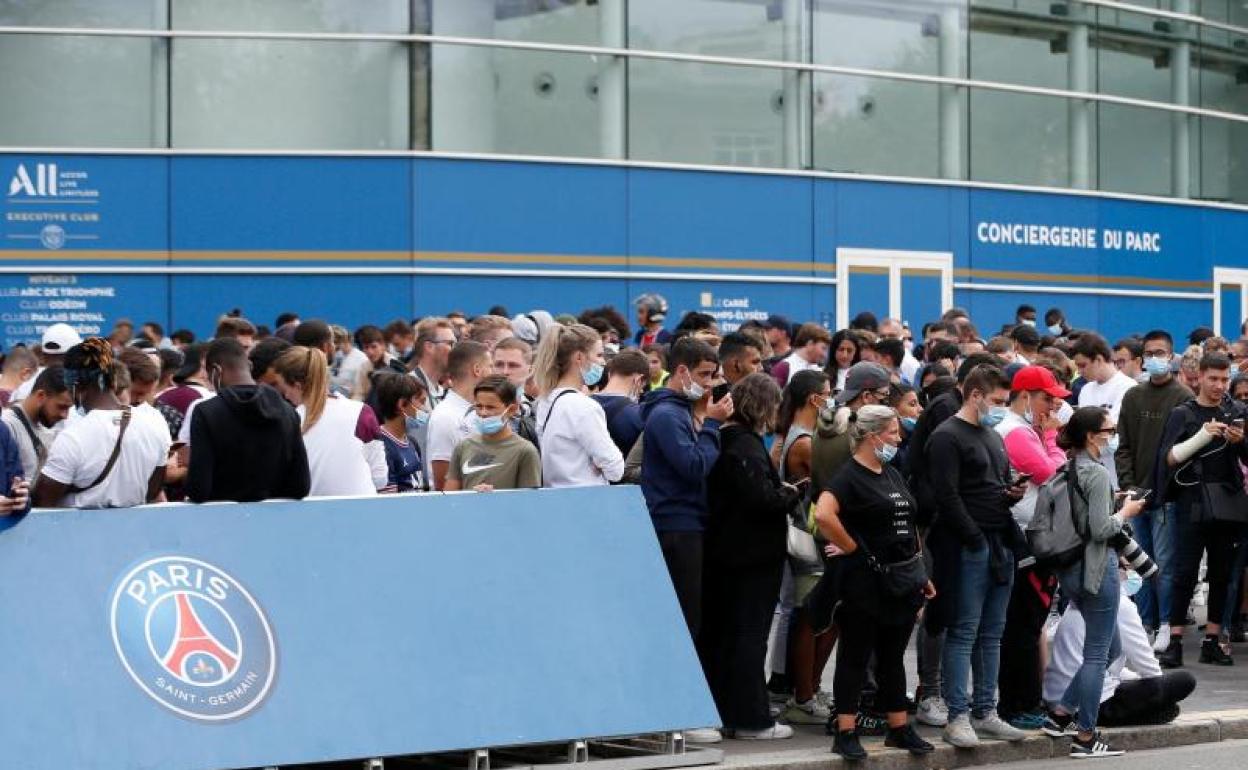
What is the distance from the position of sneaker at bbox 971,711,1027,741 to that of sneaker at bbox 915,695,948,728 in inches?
8.6

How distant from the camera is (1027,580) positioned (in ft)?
38.9

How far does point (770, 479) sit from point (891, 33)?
18.5 metres

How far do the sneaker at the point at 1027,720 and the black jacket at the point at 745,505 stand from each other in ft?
5.63

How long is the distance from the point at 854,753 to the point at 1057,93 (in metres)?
21.0

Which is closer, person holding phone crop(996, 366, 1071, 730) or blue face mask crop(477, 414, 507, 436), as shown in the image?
blue face mask crop(477, 414, 507, 436)


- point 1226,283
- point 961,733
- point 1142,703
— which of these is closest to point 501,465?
point 961,733

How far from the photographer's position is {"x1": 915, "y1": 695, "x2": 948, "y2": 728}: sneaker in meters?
A: 11.9

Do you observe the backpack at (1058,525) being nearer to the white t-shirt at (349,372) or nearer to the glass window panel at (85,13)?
the white t-shirt at (349,372)

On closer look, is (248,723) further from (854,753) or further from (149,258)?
(149,258)

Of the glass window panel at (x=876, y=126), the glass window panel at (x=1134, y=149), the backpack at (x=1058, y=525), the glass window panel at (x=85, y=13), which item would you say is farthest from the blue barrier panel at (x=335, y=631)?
the glass window panel at (x=1134, y=149)

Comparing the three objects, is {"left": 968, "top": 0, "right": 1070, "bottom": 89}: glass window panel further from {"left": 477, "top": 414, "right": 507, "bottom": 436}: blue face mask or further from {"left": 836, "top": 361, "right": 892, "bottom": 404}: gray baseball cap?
{"left": 477, "top": 414, "right": 507, "bottom": 436}: blue face mask

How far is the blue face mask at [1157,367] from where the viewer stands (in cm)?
1529

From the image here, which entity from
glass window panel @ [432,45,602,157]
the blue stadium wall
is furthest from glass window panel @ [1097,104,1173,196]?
glass window panel @ [432,45,602,157]

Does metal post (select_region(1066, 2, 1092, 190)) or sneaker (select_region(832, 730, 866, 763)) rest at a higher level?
metal post (select_region(1066, 2, 1092, 190))
